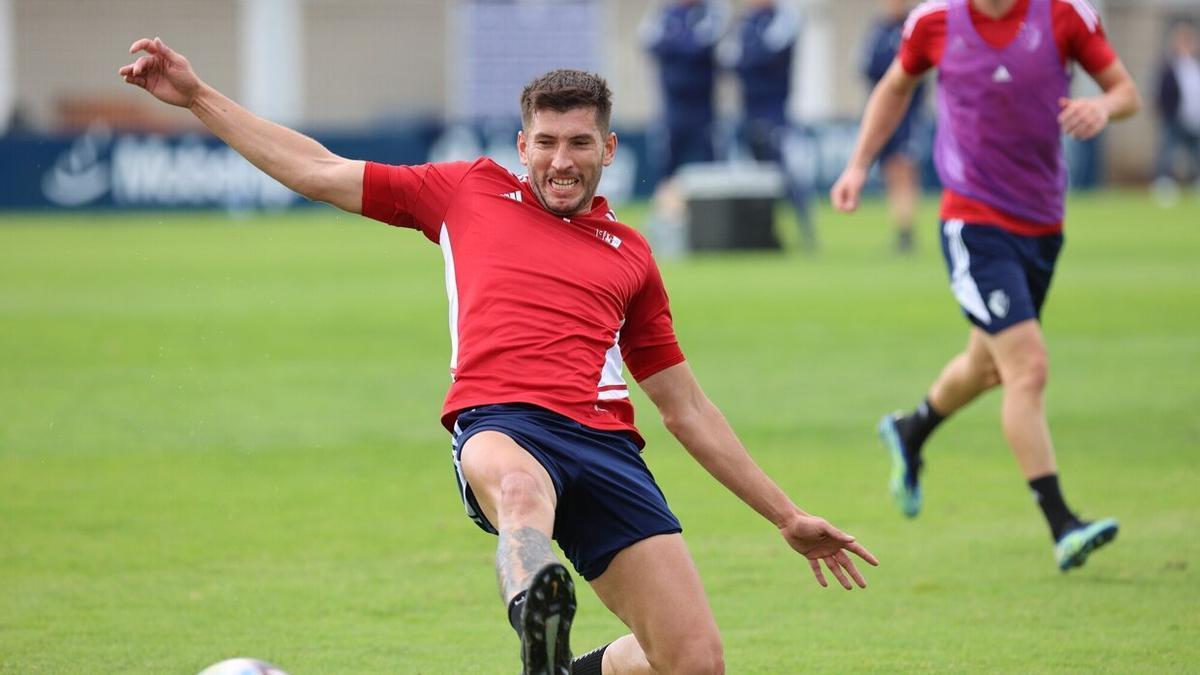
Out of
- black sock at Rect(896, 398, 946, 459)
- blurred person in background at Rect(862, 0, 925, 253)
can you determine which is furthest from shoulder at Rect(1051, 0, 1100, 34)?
blurred person in background at Rect(862, 0, 925, 253)

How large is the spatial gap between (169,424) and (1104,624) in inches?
248

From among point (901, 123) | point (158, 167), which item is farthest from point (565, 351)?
point (158, 167)

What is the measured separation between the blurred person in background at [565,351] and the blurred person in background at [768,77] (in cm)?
1709

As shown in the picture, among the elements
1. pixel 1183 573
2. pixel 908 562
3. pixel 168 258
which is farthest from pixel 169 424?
pixel 168 258

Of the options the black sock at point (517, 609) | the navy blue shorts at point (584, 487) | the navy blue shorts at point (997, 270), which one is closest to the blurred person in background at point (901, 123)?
the navy blue shorts at point (997, 270)

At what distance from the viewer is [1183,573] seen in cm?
754

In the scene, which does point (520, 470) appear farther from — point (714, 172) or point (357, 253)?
point (357, 253)

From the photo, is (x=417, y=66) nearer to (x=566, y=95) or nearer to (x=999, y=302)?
(x=999, y=302)

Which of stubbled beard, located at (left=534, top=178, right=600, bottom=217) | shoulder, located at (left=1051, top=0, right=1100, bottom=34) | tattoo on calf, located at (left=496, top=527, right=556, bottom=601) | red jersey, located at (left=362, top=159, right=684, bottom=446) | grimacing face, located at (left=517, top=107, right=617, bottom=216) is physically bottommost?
tattoo on calf, located at (left=496, top=527, right=556, bottom=601)

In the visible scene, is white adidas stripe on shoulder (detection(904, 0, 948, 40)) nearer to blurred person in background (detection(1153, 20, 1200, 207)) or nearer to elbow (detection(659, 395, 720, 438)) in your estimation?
elbow (detection(659, 395, 720, 438))

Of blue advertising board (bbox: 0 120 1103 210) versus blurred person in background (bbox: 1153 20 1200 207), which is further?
blurred person in background (bbox: 1153 20 1200 207)

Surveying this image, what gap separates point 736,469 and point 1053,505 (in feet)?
8.92

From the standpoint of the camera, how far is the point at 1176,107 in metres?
34.2

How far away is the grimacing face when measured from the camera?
519 centimetres
